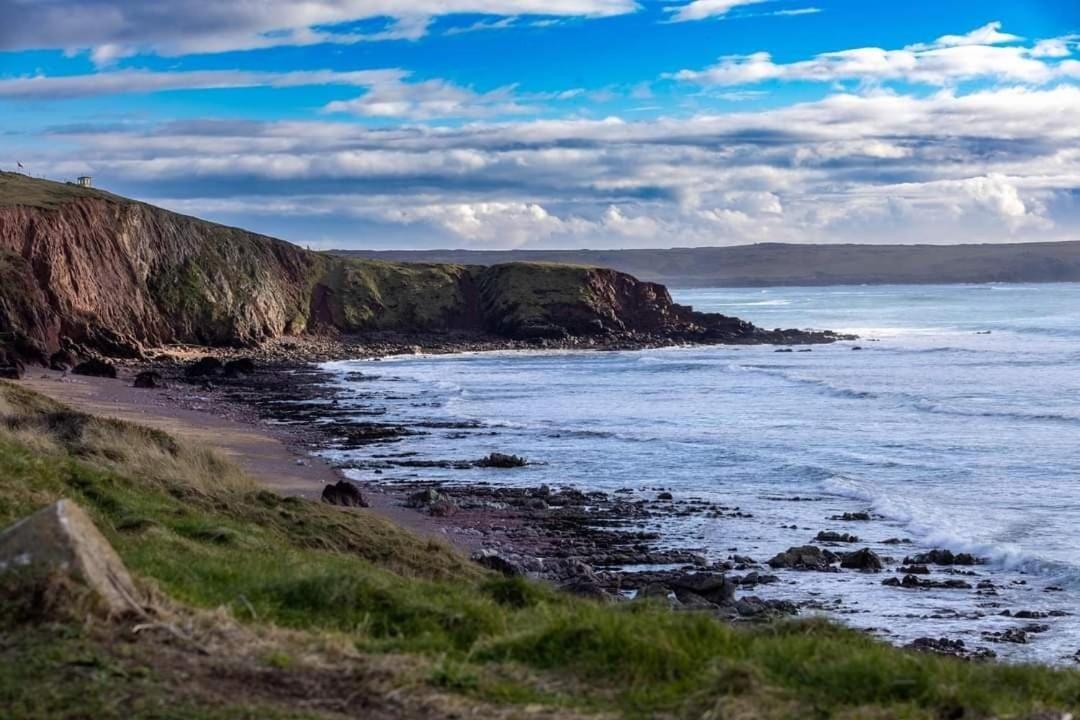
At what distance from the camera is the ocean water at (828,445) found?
65.4ft

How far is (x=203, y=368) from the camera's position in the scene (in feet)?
188

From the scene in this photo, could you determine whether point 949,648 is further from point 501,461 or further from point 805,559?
point 501,461

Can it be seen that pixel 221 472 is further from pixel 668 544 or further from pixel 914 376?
pixel 914 376

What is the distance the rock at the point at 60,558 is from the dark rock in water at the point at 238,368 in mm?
49924

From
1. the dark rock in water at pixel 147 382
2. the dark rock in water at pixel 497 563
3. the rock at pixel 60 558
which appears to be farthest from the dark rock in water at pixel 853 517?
the dark rock in water at pixel 147 382

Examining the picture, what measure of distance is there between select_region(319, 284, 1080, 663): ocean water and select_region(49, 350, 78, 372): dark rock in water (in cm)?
1168

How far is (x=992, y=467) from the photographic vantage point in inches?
1213

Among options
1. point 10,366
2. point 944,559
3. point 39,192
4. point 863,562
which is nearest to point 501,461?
point 863,562

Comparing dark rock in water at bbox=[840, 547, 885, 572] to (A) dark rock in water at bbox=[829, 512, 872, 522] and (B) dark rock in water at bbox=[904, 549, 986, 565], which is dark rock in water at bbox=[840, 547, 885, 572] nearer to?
(B) dark rock in water at bbox=[904, 549, 986, 565]

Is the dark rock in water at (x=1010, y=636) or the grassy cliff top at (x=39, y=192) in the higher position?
the grassy cliff top at (x=39, y=192)

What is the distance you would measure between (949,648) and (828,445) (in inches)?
795

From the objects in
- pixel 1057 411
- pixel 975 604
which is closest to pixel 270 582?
pixel 975 604

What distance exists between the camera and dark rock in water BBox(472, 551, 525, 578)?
18.7 metres

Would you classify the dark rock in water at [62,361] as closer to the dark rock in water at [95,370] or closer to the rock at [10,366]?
the dark rock in water at [95,370]
